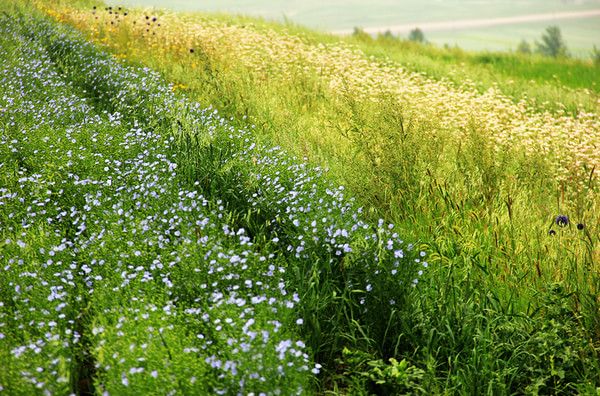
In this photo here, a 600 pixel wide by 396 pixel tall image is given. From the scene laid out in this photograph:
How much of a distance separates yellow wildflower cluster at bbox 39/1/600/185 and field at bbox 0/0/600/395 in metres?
0.21

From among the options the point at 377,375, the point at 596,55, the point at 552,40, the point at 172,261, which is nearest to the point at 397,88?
the point at 172,261

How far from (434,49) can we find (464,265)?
44.4 ft

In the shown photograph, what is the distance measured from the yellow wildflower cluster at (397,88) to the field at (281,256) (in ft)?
0.70

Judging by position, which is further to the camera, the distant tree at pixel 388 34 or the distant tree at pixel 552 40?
the distant tree at pixel 552 40

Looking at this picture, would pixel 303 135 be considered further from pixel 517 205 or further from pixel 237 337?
pixel 237 337

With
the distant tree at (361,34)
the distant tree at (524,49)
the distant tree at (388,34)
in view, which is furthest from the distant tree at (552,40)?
the distant tree at (361,34)

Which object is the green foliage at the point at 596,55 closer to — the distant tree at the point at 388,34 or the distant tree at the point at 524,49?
the distant tree at the point at 524,49

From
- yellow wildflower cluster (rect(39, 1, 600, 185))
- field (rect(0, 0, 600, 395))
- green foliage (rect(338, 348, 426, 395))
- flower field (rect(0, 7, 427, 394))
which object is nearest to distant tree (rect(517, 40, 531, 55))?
yellow wildflower cluster (rect(39, 1, 600, 185))

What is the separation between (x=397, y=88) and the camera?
9641 mm

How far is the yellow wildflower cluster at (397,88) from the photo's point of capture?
7.32 metres

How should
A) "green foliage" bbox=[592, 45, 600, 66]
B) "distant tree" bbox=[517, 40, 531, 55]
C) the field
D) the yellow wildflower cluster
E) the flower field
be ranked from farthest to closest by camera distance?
"distant tree" bbox=[517, 40, 531, 55] → "green foliage" bbox=[592, 45, 600, 66] → the yellow wildflower cluster → the field → the flower field

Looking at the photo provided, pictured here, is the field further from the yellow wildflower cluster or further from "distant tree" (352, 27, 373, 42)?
"distant tree" (352, 27, 373, 42)

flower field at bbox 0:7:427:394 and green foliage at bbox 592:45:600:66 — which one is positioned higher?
green foliage at bbox 592:45:600:66

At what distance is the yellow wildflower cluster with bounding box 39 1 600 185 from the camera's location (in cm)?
732
